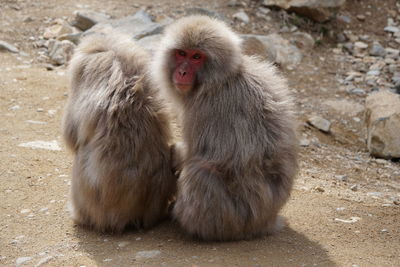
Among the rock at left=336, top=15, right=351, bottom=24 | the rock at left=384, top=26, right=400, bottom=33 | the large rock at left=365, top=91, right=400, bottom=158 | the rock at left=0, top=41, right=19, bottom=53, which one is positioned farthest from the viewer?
the rock at left=336, top=15, right=351, bottom=24

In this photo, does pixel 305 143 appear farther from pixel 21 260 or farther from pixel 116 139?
pixel 21 260

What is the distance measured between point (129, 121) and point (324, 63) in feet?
21.0

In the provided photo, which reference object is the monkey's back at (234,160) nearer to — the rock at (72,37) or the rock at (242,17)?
the rock at (72,37)

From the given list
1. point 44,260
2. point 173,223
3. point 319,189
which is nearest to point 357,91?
point 319,189

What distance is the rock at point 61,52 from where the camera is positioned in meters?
9.12

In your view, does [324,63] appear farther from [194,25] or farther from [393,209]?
[194,25]

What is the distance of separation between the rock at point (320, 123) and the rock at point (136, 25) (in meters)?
2.76

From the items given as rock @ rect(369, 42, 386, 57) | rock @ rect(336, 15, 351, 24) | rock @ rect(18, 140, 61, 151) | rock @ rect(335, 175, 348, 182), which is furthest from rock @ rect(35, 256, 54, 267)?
rock @ rect(336, 15, 351, 24)

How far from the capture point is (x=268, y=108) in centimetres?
445

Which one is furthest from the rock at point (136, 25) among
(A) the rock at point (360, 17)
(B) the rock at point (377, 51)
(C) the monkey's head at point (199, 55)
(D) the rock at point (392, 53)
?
(C) the monkey's head at point (199, 55)

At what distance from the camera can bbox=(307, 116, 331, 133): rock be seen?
814cm

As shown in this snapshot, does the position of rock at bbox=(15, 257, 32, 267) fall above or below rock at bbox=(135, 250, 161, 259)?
below

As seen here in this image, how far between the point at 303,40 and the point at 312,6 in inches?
24.9

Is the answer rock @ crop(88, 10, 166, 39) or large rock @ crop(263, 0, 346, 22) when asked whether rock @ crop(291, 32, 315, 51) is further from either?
rock @ crop(88, 10, 166, 39)
